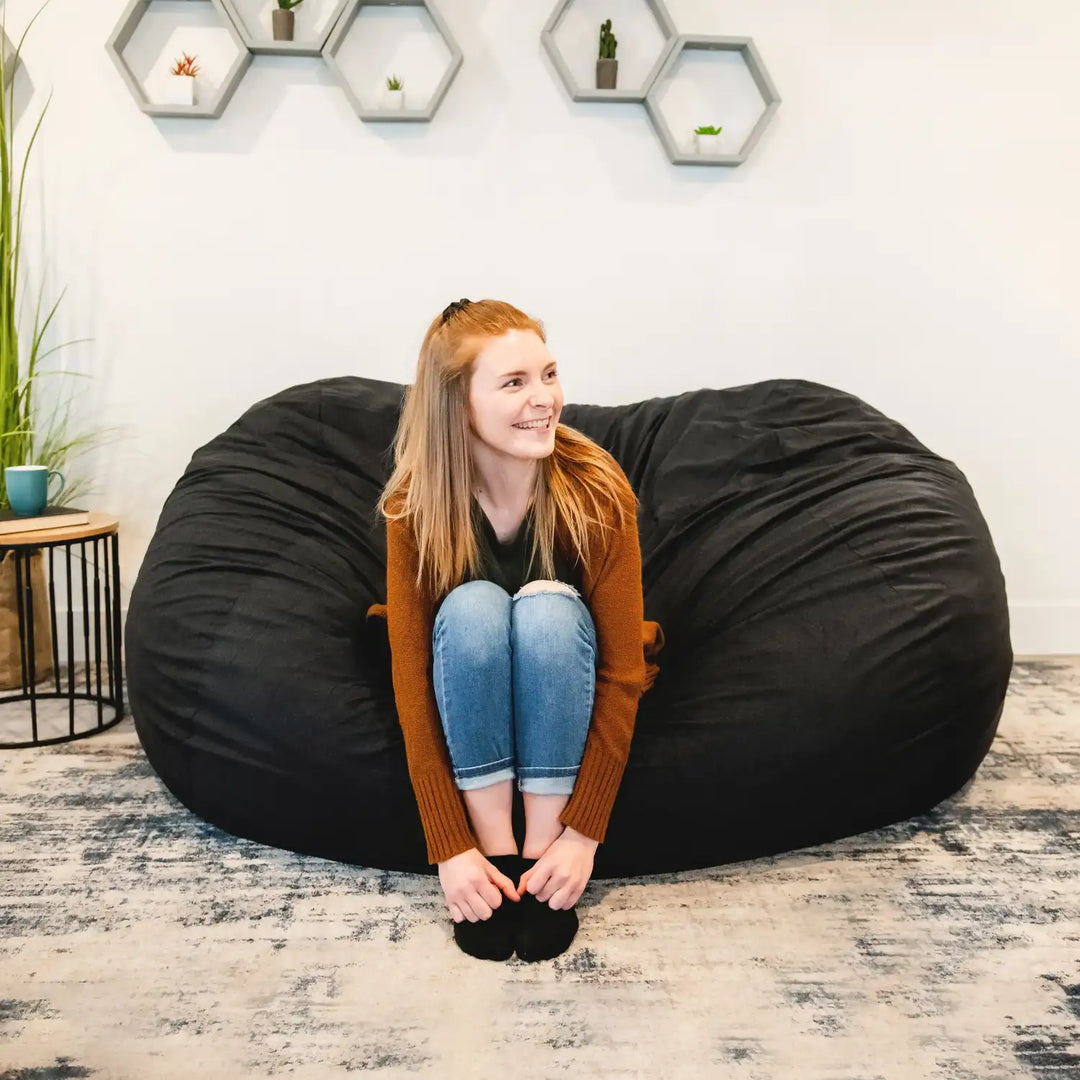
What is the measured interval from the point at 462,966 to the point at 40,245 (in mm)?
2071

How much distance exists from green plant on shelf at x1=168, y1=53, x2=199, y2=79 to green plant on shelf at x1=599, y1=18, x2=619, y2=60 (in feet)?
3.17

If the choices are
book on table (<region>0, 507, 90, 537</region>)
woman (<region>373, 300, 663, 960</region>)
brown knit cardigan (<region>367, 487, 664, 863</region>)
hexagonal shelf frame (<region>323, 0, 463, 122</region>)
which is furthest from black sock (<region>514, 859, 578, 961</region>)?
hexagonal shelf frame (<region>323, 0, 463, 122</region>)

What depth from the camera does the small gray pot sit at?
2.40m

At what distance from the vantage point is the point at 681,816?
59.2 inches

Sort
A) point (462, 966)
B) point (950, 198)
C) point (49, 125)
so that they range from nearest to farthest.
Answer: point (462, 966) → point (49, 125) → point (950, 198)

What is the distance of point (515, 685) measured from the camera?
4.63 ft

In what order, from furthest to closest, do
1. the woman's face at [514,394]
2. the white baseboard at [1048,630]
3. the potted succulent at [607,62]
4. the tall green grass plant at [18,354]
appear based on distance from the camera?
1. the white baseboard at [1048,630]
2. the potted succulent at [607,62]
3. the tall green grass plant at [18,354]
4. the woman's face at [514,394]

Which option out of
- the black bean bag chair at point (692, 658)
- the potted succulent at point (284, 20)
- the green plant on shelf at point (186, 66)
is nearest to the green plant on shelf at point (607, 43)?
the potted succulent at point (284, 20)

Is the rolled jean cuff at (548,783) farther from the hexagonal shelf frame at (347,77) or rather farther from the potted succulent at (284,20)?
the potted succulent at (284,20)

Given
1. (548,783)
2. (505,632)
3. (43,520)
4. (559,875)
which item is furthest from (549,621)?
(43,520)

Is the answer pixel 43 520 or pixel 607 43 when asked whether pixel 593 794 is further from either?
pixel 607 43

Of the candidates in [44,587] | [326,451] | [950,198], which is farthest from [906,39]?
[44,587]

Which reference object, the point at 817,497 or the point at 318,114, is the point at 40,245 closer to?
the point at 318,114

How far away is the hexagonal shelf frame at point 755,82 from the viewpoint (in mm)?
2488
